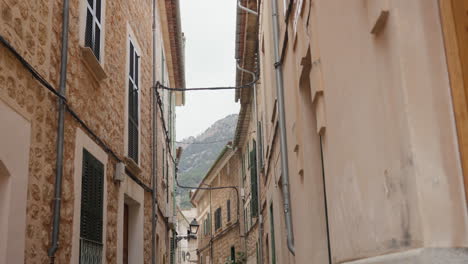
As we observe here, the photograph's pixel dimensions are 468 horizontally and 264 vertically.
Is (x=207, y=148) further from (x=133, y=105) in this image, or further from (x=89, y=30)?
(x=89, y=30)

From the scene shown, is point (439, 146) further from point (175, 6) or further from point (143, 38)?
point (175, 6)

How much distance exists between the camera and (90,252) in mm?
6738

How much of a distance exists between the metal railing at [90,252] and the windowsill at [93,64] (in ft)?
6.56

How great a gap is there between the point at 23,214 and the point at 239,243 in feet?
70.9

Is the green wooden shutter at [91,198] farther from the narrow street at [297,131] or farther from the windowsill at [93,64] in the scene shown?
the windowsill at [93,64]

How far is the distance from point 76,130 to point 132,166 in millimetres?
3330

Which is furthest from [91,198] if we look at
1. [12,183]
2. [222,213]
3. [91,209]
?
[222,213]

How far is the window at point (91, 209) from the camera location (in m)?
6.51

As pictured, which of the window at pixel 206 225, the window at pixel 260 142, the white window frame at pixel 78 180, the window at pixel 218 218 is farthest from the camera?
the window at pixel 206 225

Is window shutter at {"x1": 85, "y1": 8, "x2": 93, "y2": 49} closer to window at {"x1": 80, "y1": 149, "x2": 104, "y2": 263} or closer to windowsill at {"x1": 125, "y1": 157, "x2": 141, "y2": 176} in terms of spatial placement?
window at {"x1": 80, "y1": 149, "x2": 104, "y2": 263}

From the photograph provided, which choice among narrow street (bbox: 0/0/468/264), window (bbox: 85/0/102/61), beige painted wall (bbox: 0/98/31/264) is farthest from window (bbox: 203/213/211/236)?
beige painted wall (bbox: 0/98/31/264)

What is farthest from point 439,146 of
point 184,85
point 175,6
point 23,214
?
point 184,85

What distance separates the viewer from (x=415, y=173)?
2326mm

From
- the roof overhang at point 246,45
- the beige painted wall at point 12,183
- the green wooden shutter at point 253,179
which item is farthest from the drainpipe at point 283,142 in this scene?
the green wooden shutter at point 253,179
